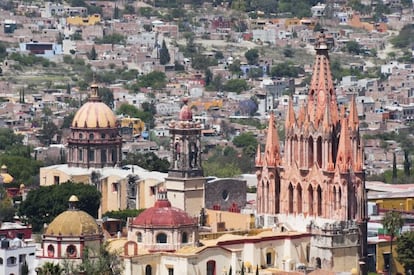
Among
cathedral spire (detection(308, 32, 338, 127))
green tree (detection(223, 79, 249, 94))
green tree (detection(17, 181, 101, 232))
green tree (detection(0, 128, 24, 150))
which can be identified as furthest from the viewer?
green tree (detection(223, 79, 249, 94))

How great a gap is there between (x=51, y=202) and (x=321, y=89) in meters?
14.5

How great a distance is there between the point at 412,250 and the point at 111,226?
476 inches

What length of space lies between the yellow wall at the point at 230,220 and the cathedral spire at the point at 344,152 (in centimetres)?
504

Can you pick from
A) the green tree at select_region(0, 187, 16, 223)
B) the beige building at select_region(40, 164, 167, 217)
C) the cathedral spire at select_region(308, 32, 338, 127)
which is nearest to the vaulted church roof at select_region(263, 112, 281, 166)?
the cathedral spire at select_region(308, 32, 338, 127)

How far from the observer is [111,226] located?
9588 cm

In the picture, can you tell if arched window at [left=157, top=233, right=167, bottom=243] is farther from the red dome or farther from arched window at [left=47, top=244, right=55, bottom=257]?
arched window at [left=47, top=244, right=55, bottom=257]

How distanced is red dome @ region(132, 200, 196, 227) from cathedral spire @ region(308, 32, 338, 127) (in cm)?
783

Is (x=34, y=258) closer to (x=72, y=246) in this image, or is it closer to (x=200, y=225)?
(x=72, y=246)

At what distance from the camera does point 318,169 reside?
89.4 metres

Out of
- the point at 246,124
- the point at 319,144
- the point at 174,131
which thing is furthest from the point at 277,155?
the point at 246,124

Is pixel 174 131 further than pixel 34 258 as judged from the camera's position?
Yes

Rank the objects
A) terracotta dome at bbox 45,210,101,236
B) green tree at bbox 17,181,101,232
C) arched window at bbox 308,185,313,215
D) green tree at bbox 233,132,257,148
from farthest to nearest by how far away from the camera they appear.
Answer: green tree at bbox 233,132,257,148 → green tree at bbox 17,181,101,232 → arched window at bbox 308,185,313,215 → terracotta dome at bbox 45,210,101,236

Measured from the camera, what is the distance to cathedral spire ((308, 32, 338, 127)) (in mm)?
90625

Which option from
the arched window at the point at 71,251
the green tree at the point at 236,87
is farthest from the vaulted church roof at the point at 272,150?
the green tree at the point at 236,87
